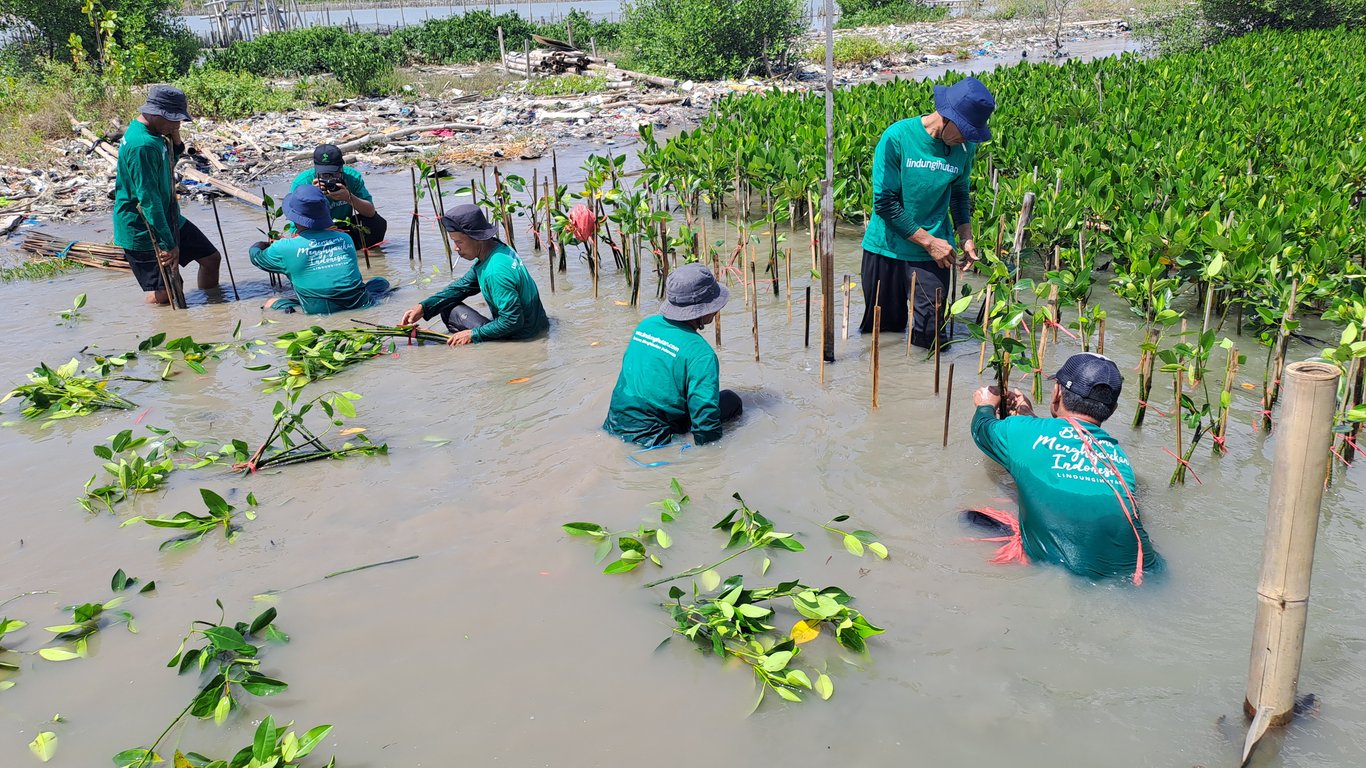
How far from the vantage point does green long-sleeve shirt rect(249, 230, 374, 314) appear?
6930mm

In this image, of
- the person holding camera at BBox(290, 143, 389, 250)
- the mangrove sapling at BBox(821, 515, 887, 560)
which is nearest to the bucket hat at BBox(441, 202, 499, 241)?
the person holding camera at BBox(290, 143, 389, 250)

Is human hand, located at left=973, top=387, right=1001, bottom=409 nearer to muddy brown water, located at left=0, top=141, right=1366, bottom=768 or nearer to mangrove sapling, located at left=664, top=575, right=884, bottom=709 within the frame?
muddy brown water, located at left=0, top=141, right=1366, bottom=768

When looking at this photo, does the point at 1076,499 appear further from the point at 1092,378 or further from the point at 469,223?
the point at 469,223

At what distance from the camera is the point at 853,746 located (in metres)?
2.77

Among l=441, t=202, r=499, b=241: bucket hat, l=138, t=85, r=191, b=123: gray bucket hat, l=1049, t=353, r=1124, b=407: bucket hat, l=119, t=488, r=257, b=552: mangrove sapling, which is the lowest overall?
l=119, t=488, r=257, b=552: mangrove sapling

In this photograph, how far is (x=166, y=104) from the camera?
21.8 feet

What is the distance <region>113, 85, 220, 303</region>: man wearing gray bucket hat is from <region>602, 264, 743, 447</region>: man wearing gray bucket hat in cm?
422

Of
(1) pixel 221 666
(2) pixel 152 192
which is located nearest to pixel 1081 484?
(1) pixel 221 666

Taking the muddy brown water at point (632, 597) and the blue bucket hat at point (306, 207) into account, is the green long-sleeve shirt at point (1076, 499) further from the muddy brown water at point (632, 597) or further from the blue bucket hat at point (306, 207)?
the blue bucket hat at point (306, 207)

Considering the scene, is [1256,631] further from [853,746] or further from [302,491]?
[302,491]

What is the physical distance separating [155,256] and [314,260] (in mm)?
1376

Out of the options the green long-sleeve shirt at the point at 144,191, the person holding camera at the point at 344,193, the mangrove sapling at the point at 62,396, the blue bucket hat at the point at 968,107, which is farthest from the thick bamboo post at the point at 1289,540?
the green long-sleeve shirt at the point at 144,191

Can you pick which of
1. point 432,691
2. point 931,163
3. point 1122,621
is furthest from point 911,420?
point 432,691

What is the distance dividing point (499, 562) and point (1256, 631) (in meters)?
2.61
